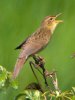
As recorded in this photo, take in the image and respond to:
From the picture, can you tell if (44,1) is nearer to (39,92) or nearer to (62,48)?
(62,48)

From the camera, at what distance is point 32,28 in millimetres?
3762

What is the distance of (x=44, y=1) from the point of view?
369 centimetres

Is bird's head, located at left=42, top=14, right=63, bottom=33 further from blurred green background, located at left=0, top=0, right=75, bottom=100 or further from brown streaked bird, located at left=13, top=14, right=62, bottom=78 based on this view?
blurred green background, located at left=0, top=0, right=75, bottom=100

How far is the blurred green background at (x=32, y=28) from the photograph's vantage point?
324cm

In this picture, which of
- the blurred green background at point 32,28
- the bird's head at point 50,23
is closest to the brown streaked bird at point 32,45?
the bird's head at point 50,23

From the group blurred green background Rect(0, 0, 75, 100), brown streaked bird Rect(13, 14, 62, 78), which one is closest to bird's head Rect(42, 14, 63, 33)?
brown streaked bird Rect(13, 14, 62, 78)

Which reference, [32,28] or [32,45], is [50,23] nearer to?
[32,28]

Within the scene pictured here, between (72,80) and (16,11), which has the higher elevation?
(16,11)

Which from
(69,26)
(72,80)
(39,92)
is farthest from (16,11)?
(39,92)

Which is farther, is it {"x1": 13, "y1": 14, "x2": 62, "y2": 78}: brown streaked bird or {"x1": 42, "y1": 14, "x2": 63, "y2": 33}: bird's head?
{"x1": 42, "y1": 14, "x2": 63, "y2": 33}: bird's head

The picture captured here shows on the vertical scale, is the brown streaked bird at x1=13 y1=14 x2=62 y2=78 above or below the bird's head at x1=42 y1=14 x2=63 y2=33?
below

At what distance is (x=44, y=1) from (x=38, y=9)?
0.71 feet

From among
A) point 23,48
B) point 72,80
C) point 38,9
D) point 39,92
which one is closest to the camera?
point 39,92

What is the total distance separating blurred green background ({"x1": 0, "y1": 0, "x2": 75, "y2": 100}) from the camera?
3244mm
